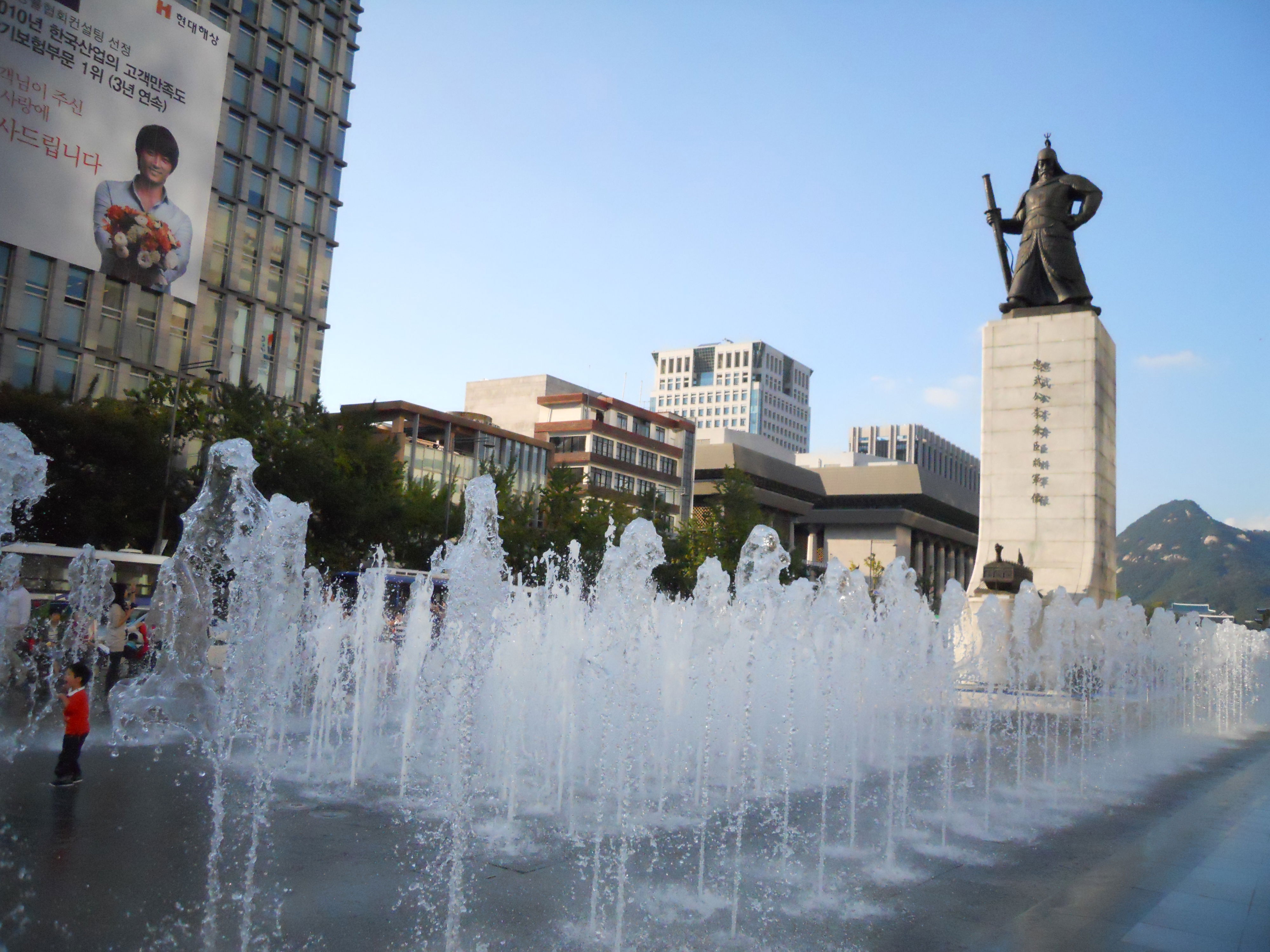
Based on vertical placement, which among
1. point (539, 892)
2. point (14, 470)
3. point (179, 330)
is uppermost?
point (179, 330)

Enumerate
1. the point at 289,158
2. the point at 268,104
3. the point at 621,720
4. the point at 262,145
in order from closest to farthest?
the point at 621,720
the point at 262,145
the point at 268,104
the point at 289,158

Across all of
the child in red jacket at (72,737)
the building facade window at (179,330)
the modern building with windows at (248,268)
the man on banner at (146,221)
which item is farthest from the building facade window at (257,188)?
the child in red jacket at (72,737)

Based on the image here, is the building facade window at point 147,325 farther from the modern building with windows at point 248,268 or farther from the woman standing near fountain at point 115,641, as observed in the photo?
the woman standing near fountain at point 115,641

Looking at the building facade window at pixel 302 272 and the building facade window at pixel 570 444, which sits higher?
the building facade window at pixel 302 272

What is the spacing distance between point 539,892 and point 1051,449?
19.9m

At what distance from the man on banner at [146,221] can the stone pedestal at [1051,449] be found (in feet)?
94.7

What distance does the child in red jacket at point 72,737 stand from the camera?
308 inches

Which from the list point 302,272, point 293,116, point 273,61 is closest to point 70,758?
point 302,272

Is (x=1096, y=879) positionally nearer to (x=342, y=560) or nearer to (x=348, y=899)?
(x=348, y=899)

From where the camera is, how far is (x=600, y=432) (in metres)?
67.2

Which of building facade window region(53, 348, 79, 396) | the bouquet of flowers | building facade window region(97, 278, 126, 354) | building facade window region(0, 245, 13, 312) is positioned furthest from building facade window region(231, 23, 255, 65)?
building facade window region(53, 348, 79, 396)

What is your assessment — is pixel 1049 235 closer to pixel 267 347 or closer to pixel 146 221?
pixel 146 221

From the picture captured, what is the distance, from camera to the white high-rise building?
14488cm

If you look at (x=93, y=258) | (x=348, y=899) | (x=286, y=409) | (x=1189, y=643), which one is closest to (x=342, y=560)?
(x=286, y=409)
